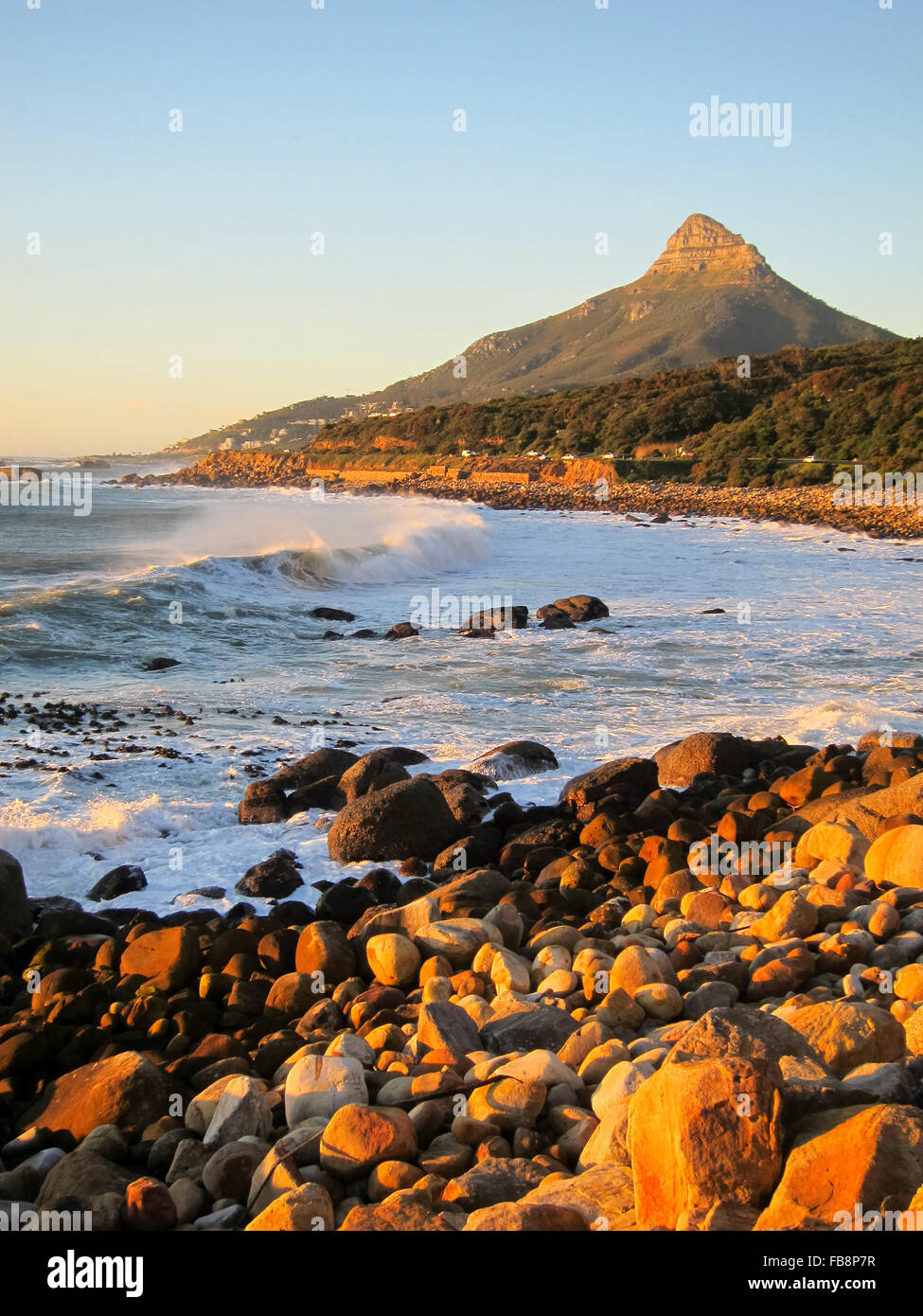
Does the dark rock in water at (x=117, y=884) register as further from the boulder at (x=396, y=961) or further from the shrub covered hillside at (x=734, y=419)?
the shrub covered hillside at (x=734, y=419)

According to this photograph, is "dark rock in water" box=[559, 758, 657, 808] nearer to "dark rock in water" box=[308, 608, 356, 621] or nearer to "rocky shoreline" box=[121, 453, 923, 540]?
"dark rock in water" box=[308, 608, 356, 621]

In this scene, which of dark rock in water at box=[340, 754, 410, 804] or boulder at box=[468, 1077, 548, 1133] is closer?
boulder at box=[468, 1077, 548, 1133]

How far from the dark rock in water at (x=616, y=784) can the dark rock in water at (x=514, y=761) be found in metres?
0.78

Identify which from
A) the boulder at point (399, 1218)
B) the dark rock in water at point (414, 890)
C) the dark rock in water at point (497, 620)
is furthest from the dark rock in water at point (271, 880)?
the dark rock in water at point (497, 620)

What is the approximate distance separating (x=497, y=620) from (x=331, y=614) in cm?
363

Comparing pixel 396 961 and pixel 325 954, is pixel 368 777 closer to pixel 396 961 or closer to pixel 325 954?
pixel 325 954

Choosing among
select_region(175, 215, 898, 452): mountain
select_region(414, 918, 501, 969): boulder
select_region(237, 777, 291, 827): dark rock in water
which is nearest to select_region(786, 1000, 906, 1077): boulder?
select_region(414, 918, 501, 969): boulder

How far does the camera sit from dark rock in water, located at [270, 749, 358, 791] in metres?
9.03

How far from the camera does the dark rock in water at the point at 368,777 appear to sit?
8.71 metres

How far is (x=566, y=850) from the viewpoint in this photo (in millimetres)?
7086

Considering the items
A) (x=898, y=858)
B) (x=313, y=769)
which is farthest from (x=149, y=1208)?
(x=313, y=769)

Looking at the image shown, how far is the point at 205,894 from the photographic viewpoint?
6926 millimetres

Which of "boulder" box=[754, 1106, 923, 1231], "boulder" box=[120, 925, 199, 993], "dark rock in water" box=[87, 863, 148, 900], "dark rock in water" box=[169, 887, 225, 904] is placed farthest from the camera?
"dark rock in water" box=[87, 863, 148, 900]

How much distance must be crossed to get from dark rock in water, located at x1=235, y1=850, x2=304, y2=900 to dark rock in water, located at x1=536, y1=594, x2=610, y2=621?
12.4 m
